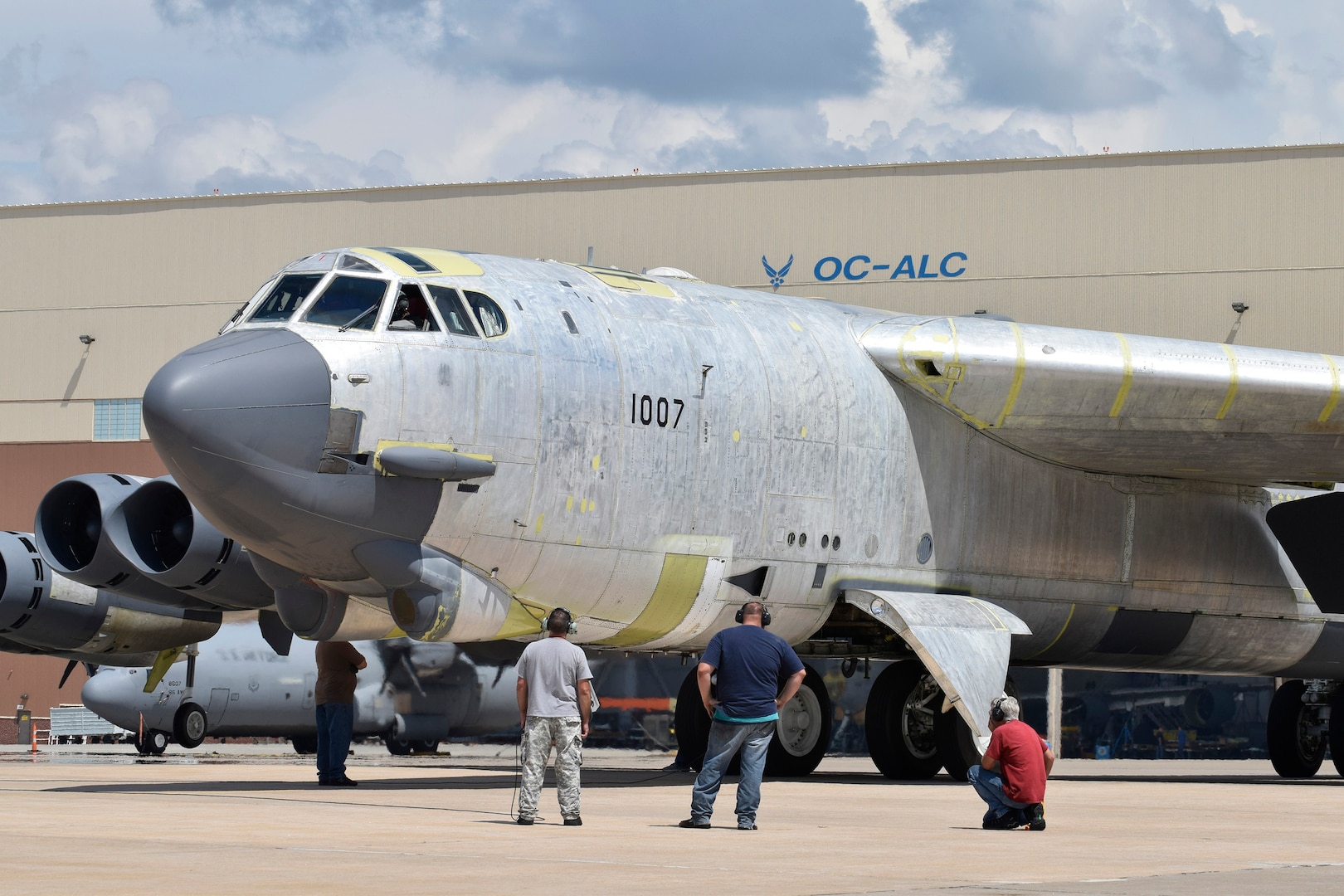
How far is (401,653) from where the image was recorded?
31688mm

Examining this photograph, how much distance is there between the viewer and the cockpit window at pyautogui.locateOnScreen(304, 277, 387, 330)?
15273mm

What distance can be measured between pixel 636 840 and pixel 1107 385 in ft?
33.2

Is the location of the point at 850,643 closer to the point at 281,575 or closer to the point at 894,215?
the point at 281,575

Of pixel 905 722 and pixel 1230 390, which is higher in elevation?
pixel 1230 390

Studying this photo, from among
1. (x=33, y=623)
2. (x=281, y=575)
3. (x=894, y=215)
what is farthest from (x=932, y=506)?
(x=894, y=215)

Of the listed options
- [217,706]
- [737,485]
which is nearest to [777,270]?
[217,706]

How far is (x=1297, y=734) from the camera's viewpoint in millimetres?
25125

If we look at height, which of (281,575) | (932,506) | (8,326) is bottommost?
(281,575)

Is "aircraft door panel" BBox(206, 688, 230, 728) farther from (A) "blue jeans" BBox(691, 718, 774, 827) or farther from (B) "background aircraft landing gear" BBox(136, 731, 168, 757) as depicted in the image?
(A) "blue jeans" BBox(691, 718, 774, 827)

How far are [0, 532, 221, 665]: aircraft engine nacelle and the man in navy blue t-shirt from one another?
33.7 feet

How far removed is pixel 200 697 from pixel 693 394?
16301 millimetres

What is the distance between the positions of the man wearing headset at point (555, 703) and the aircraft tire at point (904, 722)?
860 centimetres

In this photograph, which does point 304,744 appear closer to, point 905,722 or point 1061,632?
point 905,722

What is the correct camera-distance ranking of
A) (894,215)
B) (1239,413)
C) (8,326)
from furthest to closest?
(8,326)
(894,215)
(1239,413)
